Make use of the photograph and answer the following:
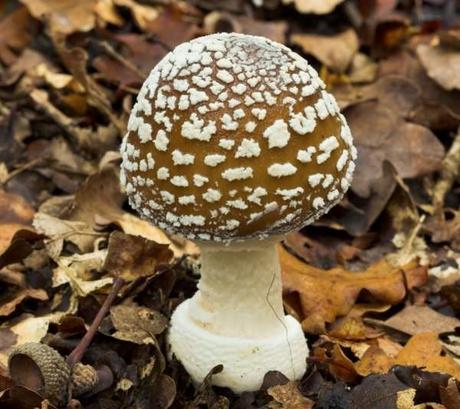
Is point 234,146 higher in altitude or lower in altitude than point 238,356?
higher

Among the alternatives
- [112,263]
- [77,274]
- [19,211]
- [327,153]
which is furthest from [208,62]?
[19,211]

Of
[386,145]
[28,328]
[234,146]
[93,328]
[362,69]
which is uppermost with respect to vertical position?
[234,146]

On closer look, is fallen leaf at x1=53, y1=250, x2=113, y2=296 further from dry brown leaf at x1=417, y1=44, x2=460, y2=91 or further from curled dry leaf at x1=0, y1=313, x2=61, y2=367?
dry brown leaf at x1=417, y1=44, x2=460, y2=91

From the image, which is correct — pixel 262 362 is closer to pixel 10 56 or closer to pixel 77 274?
pixel 77 274

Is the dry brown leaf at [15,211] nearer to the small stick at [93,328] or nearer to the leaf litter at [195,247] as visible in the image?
the leaf litter at [195,247]

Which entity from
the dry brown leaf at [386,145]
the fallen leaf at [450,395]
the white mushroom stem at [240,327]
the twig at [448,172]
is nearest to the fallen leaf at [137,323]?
the white mushroom stem at [240,327]

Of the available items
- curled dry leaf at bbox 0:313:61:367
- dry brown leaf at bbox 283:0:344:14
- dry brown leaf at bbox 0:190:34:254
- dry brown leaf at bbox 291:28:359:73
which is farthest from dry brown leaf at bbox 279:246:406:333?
dry brown leaf at bbox 283:0:344:14

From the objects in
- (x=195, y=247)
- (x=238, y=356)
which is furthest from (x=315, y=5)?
(x=238, y=356)

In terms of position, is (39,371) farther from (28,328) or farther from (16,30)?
(16,30)
